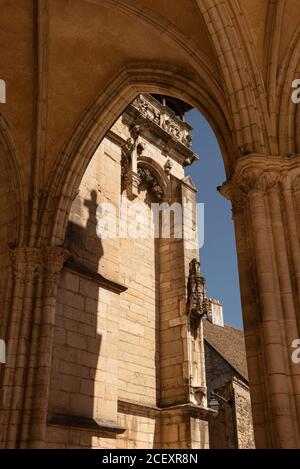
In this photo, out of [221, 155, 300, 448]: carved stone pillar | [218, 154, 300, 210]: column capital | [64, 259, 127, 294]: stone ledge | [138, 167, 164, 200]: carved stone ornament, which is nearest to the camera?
[221, 155, 300, 448]: carved stone pillar

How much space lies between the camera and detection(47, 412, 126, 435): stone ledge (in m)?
6.34

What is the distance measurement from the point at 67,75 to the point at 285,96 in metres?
3.53

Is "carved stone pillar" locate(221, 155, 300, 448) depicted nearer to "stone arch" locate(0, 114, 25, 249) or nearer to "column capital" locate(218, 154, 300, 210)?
"column capital" locate(218, 154, 300, 210)

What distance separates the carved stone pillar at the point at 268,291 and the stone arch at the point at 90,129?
2.35m

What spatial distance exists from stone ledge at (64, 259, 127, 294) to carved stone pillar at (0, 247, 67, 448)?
219 mm

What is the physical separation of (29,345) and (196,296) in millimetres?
3451

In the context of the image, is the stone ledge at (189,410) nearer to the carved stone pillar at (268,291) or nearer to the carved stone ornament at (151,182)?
the carved stone ornament at (151,182)

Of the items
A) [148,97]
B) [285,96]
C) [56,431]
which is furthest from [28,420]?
[148,97]

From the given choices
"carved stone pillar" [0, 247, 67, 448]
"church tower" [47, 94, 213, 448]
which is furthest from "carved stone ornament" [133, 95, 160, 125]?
"carved stone pillar" [0, 247, 67, 448]

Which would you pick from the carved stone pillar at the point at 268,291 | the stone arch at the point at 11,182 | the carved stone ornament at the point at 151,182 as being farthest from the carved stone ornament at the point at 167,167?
the carved stone pillar at the point at 268,291

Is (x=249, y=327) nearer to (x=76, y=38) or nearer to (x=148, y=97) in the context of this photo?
(x=76, y=38)

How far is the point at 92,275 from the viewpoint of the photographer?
751 cm

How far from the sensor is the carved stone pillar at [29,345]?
612cm

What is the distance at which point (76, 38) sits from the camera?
24.4ft
